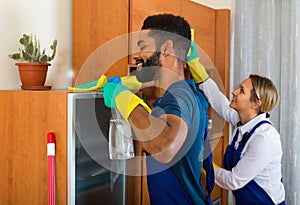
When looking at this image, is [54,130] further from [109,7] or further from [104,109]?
[109,7]

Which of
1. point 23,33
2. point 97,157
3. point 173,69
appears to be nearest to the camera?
point 173,69

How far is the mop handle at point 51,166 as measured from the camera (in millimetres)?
1551

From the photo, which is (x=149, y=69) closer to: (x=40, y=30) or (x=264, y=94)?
(x=40, y=30)

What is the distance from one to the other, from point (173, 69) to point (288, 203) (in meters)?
1.72

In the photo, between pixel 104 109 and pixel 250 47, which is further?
pixel 250 47

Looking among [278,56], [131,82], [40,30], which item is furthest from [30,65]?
[278,56]

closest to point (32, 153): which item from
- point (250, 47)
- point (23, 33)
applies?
point (23, 33)

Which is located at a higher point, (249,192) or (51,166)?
(51,166)

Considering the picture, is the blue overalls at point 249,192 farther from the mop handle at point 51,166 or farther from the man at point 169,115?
the mop handle at point 51,166

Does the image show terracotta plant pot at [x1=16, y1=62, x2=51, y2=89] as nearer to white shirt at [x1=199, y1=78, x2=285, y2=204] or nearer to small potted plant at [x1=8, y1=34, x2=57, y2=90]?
small potted plant at [x1=8, y1=34, x2=57, y2=90]

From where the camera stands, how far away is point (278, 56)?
2842 millimetres

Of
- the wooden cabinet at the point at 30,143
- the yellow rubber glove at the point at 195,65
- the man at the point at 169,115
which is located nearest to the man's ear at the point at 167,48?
the man at the point at 169,115

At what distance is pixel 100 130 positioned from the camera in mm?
1780

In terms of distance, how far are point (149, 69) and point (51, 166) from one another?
0.52 m
